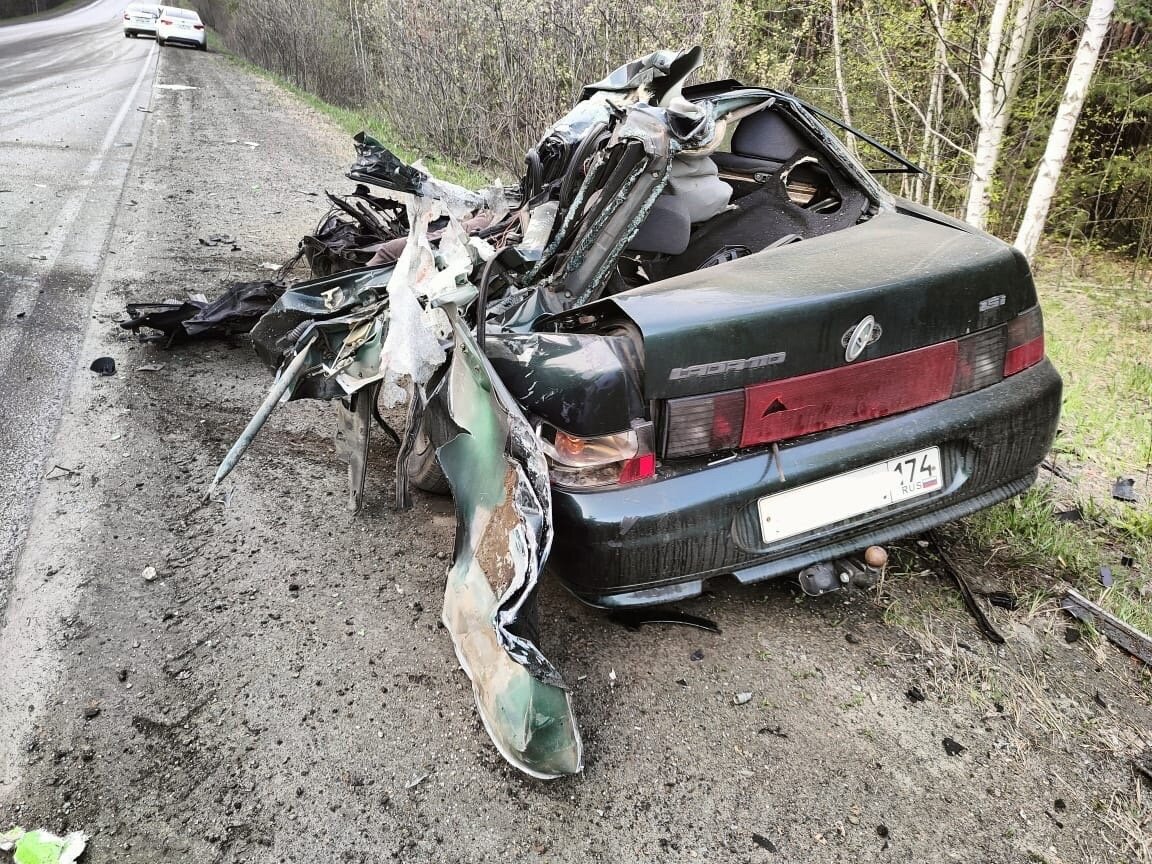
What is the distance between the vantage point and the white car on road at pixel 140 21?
2792 cm

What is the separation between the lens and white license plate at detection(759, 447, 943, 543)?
2023 mm

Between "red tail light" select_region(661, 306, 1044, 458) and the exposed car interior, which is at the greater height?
the exposed car interior

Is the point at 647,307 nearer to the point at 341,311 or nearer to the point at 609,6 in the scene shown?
the point at 341,311

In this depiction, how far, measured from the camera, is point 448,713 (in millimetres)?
2010

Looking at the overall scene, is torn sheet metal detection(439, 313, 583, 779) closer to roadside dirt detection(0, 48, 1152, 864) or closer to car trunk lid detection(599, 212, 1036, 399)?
roadside dirt detection(0, 48, 1152, 864)

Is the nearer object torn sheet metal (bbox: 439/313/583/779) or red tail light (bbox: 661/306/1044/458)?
torn sheet metal (bbox: 439/313/583/779)

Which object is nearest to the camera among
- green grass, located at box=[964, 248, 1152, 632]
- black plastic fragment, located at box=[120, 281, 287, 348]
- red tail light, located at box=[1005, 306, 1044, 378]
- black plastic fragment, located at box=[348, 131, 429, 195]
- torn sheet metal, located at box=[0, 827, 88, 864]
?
torn sheet metal, located at box=[0, 827, 88, 864]

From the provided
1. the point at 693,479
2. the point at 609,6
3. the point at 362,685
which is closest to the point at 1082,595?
the point at 693,479

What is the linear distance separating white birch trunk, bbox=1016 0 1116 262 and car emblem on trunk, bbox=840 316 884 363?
13.8 feet

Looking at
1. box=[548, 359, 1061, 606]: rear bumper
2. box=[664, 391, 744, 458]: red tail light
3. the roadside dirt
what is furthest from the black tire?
box=[664, 391, 744, 458]: red tail light

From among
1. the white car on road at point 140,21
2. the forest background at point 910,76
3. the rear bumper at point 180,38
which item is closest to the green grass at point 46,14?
the white car on road at point 140,21

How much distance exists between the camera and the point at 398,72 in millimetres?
12812

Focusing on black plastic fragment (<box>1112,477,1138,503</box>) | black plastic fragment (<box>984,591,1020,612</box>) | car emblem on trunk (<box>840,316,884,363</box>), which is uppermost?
car emblem on trunk (<box>840,316,884,363</box>)

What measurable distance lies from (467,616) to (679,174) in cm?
170
